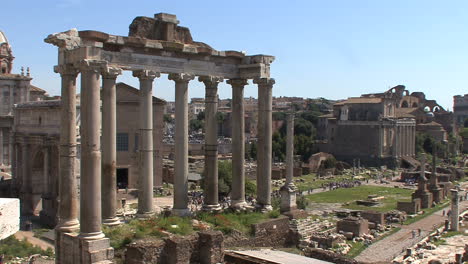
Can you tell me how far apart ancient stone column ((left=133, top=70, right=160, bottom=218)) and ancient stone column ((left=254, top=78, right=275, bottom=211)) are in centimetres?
420

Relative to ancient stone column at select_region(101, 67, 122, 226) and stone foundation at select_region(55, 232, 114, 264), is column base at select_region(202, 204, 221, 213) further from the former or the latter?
stone foundation at select_region(55, 232, 114, 264)

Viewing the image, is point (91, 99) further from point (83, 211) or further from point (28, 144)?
point (28, 144)

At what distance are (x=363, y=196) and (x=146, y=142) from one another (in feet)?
120

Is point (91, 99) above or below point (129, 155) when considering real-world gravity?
above

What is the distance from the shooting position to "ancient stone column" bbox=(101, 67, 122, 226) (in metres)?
14.2

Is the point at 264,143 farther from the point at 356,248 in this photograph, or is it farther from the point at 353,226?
the point at 353,226

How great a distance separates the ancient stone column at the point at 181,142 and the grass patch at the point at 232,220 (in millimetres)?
706

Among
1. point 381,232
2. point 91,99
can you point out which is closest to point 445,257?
point 381,232

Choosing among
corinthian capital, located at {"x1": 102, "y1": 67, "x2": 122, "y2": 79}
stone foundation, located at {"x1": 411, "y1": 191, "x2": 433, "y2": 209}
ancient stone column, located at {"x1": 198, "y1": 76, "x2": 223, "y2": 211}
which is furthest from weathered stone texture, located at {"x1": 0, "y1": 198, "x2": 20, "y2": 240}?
stone foundation, located at {"x1": 411, "y1": 191, "x2": 433, "y2": 209}

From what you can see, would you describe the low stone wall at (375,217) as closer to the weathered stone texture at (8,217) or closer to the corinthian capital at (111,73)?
the corinthian capital at (111,73)

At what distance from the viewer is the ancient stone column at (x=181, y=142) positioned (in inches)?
641

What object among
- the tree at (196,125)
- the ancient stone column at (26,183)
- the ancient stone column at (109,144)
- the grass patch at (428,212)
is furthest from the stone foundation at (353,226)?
the tree at (196,125)

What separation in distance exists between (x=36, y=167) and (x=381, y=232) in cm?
2027

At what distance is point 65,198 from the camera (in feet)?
43.9
